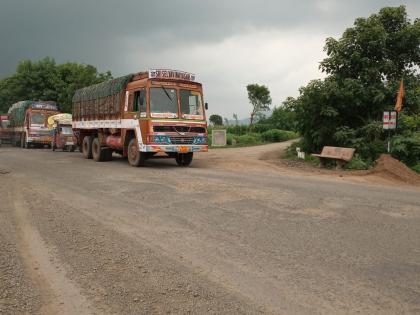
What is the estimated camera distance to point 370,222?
6.81m

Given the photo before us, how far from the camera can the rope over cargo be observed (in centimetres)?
1599

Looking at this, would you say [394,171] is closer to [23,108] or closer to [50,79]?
[23,108]

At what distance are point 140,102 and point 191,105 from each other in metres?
1.80

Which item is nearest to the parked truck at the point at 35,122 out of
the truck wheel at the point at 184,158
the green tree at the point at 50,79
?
the green tree at the point at 50,79

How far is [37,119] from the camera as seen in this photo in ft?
103

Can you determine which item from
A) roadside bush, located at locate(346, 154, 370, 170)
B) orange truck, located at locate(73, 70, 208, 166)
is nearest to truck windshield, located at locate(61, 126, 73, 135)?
orange truck, located at locate(73, 70, 208, 166)

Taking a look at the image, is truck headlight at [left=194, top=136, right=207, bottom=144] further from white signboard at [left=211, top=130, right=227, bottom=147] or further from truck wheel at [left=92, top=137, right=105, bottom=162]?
white signboard at [left=211, top=130, right=227, bottom=147]

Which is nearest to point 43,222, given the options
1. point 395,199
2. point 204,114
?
point 395,199

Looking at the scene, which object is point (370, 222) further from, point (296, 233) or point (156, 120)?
point (156, 120)

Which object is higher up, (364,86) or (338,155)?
(364,86)

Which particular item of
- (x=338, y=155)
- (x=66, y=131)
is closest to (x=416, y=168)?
(x=338, y=155)

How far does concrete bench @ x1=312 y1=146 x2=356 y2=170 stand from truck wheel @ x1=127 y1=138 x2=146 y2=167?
6594 mm

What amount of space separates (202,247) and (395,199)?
511 centimetres

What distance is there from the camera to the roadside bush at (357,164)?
49.4 feet
